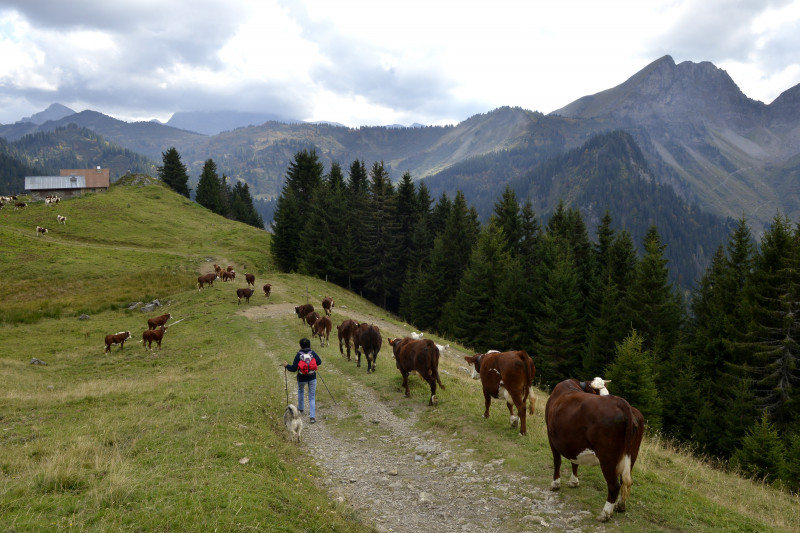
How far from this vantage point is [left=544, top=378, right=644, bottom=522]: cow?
6.57 m

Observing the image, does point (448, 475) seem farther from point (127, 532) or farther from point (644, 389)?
point (644, 389)

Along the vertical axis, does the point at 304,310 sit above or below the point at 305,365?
below

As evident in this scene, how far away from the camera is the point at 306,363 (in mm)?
12203

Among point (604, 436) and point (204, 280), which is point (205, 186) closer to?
point (204, 280)

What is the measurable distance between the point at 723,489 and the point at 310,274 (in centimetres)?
5525

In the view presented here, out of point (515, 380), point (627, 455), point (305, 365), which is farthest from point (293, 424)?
point (627, 455)

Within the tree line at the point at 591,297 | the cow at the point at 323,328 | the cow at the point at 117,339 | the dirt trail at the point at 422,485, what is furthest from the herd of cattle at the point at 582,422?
the cow at the point at 117,339

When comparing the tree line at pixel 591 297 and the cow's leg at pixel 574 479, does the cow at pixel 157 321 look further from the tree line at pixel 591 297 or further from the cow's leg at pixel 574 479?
the tree line at pixel 591 297

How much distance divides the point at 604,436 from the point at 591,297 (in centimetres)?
4220

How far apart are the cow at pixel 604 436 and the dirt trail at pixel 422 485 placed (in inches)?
30.7

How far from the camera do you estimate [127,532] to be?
5.18m

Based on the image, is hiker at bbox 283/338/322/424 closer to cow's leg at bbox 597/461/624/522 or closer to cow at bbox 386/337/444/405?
cow at bbox 386/337/444/405

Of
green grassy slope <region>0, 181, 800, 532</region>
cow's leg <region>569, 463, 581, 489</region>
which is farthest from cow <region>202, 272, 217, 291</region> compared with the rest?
cow's leg <region>569, 463, 581, 489</region>

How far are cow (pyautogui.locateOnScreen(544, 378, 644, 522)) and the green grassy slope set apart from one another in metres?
0.66
